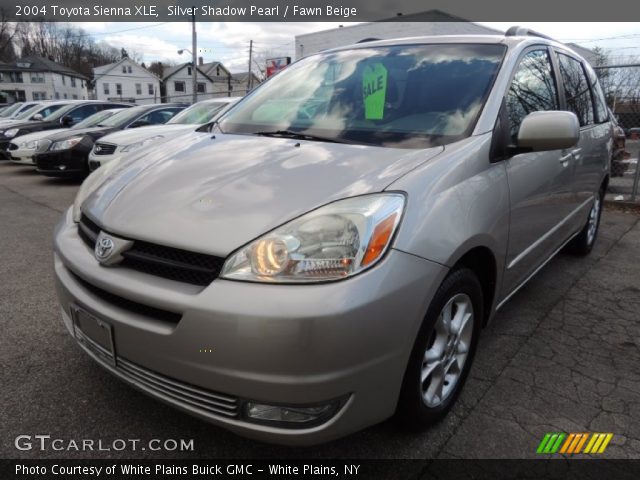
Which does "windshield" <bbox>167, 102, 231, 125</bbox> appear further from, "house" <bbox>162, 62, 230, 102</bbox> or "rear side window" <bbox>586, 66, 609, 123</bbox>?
"house" <bbox>162, 62, 230, 102</bbox>

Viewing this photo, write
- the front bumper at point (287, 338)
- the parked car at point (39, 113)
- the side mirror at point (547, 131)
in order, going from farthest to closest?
1. the parked car at point (39, 113)
2. the side mirror at point (547, 131)
3. the front bumper at point (287, 338)

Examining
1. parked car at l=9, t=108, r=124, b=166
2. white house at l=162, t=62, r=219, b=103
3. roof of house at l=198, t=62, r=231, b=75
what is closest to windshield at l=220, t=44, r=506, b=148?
→ parked car at l=9, t=108, r=124, b=166

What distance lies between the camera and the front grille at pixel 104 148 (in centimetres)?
734

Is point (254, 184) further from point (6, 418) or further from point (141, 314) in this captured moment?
point (6, 418)

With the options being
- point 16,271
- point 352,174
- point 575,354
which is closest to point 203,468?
point 352,174

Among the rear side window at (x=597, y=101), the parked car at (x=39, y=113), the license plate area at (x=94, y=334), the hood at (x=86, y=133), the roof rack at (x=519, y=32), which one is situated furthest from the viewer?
the parked car at (x=39, y=113)

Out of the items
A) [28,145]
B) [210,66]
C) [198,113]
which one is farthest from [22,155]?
[210,66]

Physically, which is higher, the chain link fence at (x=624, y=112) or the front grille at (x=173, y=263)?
the front grille at (x=173, y=263)

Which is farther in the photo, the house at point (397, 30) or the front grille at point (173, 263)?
the house at point (397, 30)

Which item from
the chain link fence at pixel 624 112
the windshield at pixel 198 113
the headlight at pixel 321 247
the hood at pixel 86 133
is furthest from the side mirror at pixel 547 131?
the hood at pixel 86 133

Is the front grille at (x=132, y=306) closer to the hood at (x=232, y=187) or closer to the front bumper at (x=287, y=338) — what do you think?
Result: the front bumper at (x=287, y=338)

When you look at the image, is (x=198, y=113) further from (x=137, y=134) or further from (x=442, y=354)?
(x=442, y=354)

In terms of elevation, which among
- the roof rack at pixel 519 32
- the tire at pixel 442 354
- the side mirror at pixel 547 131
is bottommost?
the tire at pixel 442 354
